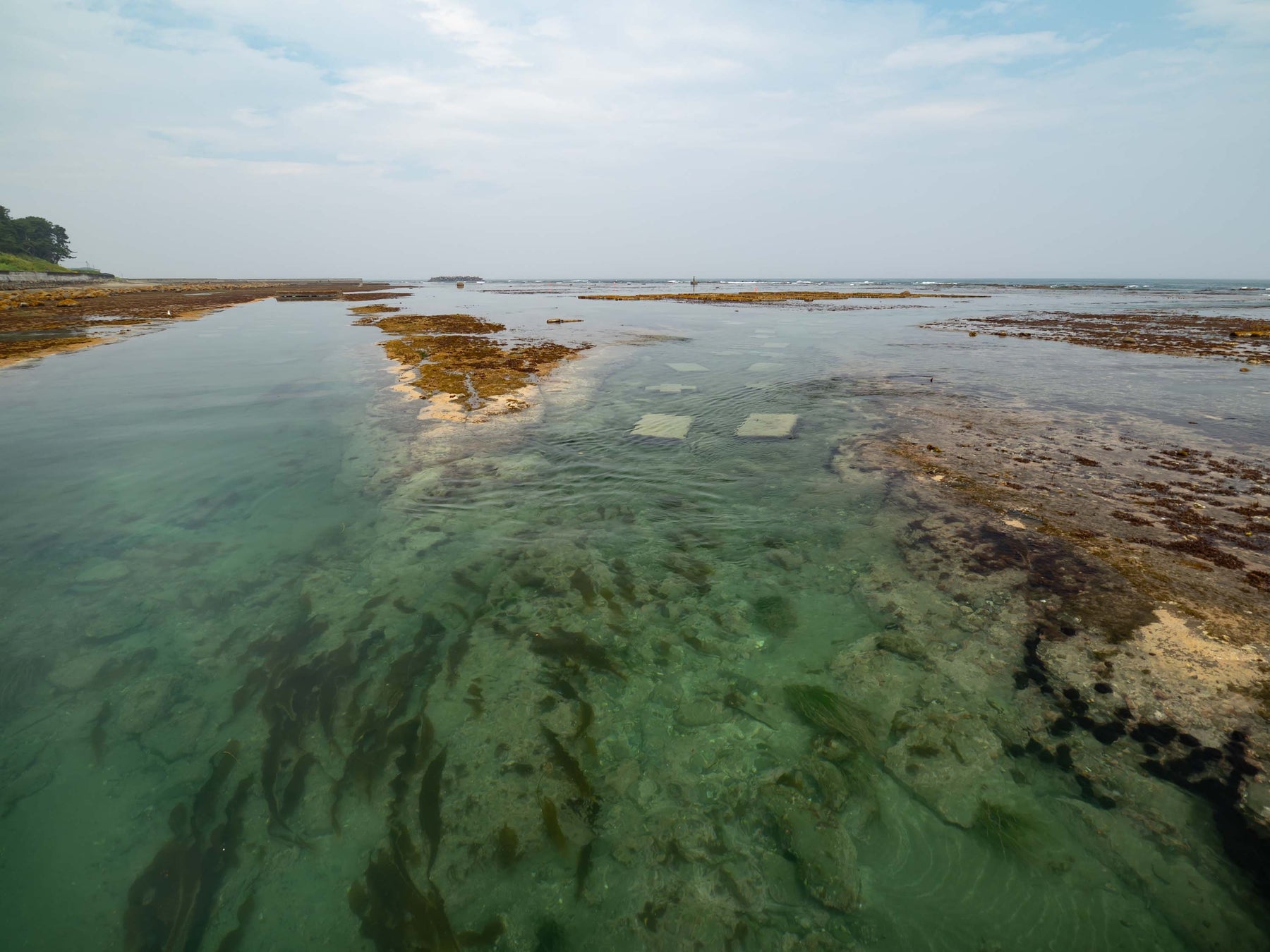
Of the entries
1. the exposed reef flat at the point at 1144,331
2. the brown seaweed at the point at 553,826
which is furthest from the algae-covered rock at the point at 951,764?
the exposed reef flat at the point at 1144,331

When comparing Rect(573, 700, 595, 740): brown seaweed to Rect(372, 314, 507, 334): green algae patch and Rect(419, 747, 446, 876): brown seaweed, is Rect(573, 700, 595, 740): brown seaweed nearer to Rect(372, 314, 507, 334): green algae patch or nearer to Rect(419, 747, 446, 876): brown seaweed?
Rect(419, 747, 446, 876): brown seaweed

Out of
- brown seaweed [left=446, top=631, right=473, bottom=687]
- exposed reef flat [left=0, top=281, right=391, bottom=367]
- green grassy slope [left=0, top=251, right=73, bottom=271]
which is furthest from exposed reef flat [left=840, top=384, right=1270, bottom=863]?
green grassy slope [left=0, top=251, right=73, bottom=271]

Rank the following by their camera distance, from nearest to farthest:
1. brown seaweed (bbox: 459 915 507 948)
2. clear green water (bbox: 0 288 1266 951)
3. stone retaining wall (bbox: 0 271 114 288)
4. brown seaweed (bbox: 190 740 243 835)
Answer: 1. brown seaweed (bbox: 459 915 507 948)
2. clear green water (bbox: 0 288 1266 951)
3. brown seaweed (bbox: 190 740 243 835)
4. stone retaining wall (bbox: 0 271 114 288)

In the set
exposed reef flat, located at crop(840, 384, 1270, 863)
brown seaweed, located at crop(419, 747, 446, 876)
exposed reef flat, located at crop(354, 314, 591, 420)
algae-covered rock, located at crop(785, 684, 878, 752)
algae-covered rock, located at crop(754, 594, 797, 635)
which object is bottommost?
brown seaweed, located at crop(419, 747, 446, 876)

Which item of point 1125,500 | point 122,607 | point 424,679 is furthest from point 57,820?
point 1125,500

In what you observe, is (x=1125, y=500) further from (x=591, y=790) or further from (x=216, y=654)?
(x=216, y=654)

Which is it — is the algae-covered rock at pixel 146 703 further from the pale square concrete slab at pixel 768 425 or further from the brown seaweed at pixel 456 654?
the pale square concrete slab at pixel 768 425
